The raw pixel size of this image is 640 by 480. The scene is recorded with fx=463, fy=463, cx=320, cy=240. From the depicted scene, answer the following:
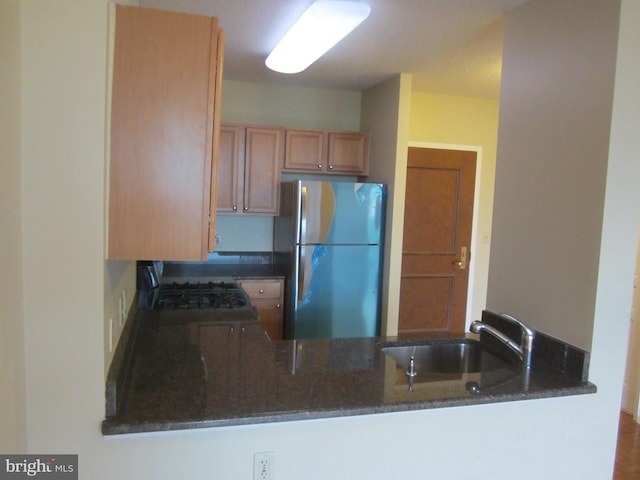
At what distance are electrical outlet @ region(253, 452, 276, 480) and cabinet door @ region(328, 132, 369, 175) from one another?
2.87 m

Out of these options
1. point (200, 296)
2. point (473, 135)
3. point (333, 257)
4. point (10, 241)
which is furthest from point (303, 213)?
point (10, 241)

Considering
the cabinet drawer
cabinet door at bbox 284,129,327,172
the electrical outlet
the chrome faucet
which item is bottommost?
the electrical outlet

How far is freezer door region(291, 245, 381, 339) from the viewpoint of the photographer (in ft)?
11.4

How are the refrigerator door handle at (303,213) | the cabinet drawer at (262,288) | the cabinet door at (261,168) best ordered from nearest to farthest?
the refrigerator door handle at (303,213)
the cabinet drawer at (262,288)
the cabinet door at (261,168)

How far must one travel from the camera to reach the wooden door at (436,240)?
417 cm

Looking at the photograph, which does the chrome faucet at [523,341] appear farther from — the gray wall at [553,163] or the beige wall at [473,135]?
the beige wall at [473,135]

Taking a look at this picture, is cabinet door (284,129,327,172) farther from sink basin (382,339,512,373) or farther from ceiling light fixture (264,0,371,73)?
sink basin (382,339,512,373)

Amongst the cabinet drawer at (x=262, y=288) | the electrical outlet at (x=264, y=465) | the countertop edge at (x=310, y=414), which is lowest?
the electrical outlet at (x=264, y=465)

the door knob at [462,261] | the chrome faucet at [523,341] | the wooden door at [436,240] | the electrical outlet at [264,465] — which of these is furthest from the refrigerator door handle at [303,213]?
the electrical outlet at [264,465]

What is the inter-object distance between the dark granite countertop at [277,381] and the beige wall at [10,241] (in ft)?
0.77

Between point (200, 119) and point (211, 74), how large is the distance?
135 mm

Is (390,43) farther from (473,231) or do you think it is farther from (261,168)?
(473,231)

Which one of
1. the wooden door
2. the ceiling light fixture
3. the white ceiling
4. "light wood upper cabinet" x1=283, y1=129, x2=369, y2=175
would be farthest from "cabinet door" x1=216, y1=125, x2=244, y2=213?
the wooden door

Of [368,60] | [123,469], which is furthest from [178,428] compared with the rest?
[368,60]
